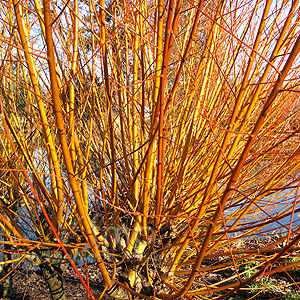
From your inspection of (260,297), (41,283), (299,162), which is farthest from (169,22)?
(41,283)

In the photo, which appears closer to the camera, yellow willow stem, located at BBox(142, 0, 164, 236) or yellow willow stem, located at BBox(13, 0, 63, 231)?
yellow willow stem, located at BBox(13, 0, 63, 231)

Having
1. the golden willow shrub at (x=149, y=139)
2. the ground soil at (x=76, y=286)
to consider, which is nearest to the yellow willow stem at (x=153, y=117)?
the golden willow shrub at (x=149, y=139)

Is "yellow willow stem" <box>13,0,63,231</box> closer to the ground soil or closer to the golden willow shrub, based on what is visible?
the golden willow shrub

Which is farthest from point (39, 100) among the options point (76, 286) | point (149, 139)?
point (76, 286)

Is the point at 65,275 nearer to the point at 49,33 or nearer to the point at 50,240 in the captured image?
the point at 50,240

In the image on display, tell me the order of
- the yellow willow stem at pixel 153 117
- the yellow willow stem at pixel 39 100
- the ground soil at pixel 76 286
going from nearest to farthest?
1. the yellow willow stem at pixel 39 100
2. the yellow willow stem at pixel 153 117
3. the ground soil at pixel 76 286

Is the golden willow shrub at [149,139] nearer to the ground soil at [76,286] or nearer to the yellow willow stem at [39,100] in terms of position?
the yellow willow stem at [39,100]

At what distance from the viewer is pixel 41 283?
4.29 m

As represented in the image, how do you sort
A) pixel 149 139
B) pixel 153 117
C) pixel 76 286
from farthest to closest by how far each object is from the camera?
pixel 76 286, pixel 153 117, pixel 149 139

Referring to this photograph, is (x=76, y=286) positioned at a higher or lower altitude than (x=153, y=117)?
lower

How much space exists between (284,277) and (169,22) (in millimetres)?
4343

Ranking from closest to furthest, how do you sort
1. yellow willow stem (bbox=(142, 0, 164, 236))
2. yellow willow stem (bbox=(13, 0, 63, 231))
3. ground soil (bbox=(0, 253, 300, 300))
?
yellow willow stem (bbox=(13, 0, 63, 231)) < yellow willow stem (bbox=(142, 0, 164, 236)) < ground soil (bbox=(0, 253, 300, 300))

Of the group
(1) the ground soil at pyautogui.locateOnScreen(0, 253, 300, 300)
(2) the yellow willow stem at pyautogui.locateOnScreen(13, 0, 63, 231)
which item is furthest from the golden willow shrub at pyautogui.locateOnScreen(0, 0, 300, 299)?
(1) the ground soil at pyautogui.locateOnScreen(0, 253, 300, 300)

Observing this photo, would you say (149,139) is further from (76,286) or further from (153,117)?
(76,286)
